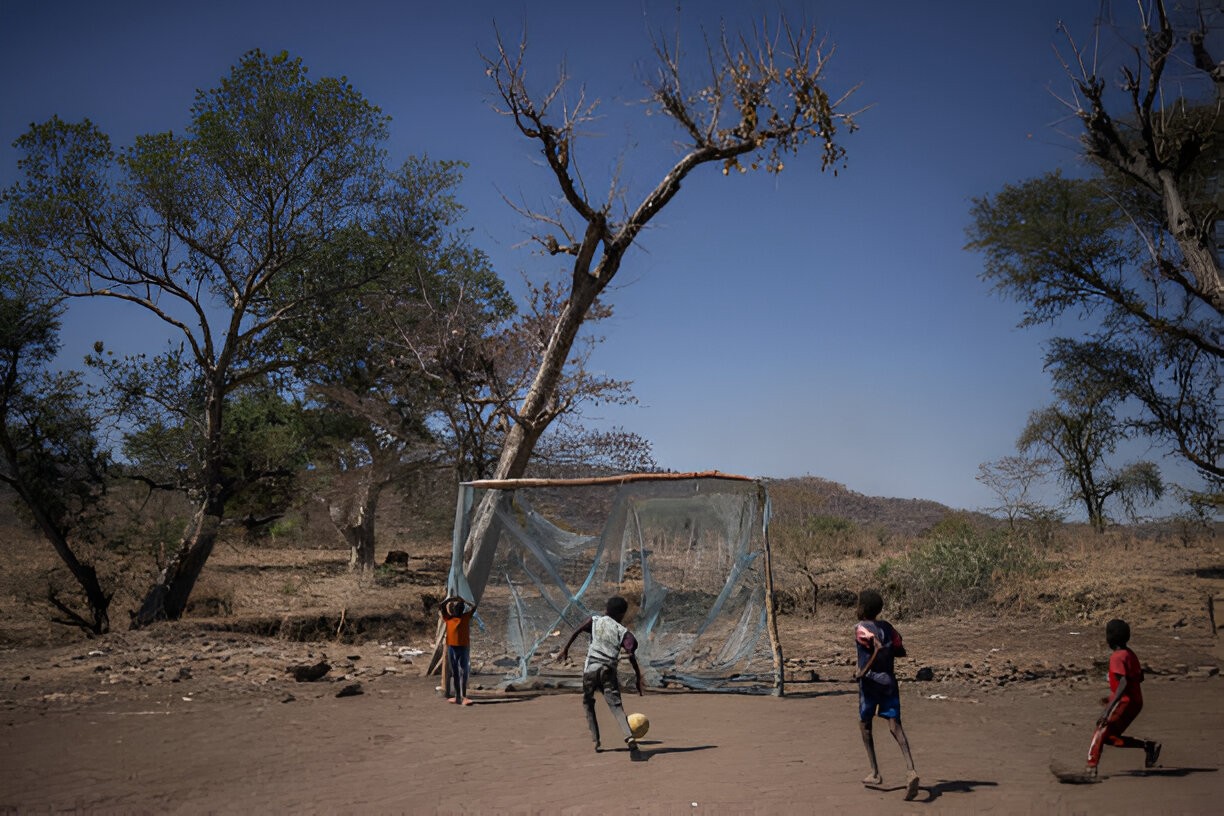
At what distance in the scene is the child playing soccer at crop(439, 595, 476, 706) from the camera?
10.3 meters

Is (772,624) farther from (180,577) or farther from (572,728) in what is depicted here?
(180,577)

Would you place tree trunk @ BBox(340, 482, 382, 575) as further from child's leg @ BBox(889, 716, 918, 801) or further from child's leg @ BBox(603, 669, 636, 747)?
child's leg @ BBox(889, 716, 918, 801)

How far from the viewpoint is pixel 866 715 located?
626cm

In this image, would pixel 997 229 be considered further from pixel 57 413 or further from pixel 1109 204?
pixel 57 413

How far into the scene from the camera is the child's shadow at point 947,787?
19.8 feet

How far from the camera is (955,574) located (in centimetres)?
1734

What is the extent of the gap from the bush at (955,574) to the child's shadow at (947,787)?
35.9ft

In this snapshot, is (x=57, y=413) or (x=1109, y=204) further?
(x=1109, y=204)

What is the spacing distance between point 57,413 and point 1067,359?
782 inches

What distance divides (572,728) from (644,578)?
2.84m

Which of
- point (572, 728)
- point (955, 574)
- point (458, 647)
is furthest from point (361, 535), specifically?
point (572, 728)

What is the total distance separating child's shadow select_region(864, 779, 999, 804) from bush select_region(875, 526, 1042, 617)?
11.0 m

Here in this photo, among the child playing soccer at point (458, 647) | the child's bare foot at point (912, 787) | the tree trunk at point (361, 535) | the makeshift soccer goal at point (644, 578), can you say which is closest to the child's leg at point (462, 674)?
the child playing soccer at point (458, 647)

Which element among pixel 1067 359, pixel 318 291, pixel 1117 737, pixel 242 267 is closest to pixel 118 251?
pixel 242 267
